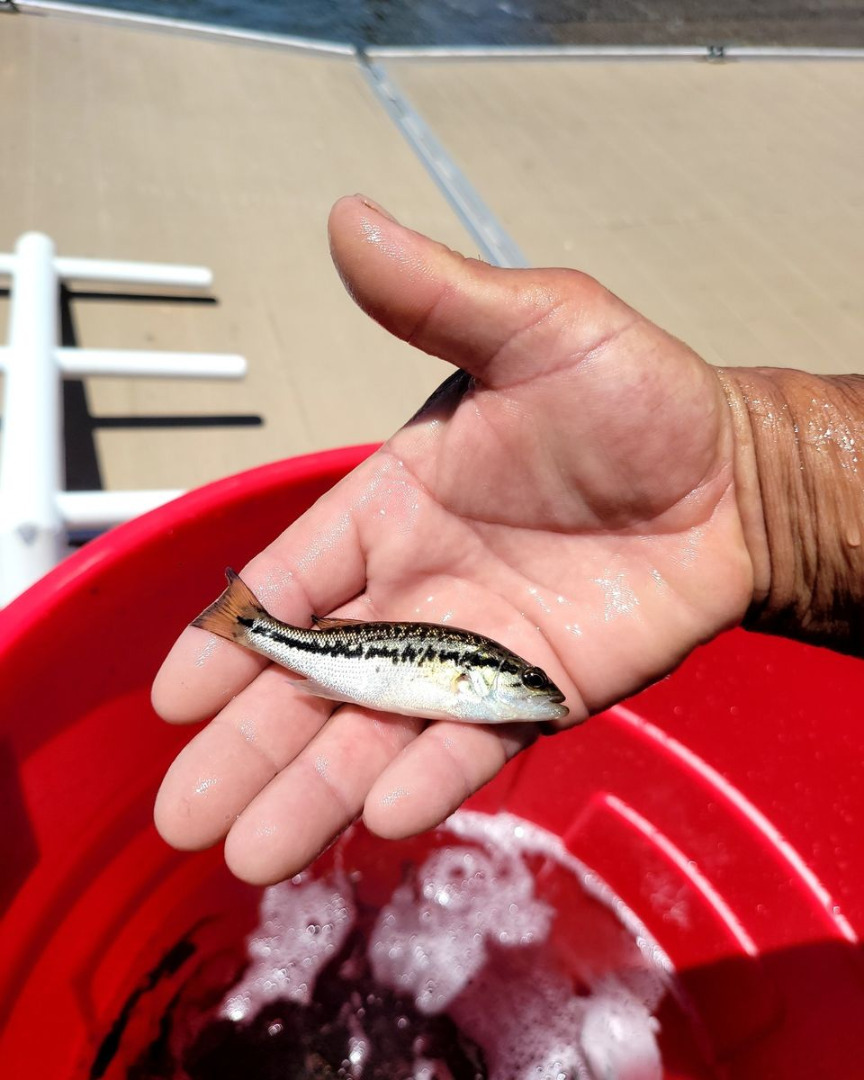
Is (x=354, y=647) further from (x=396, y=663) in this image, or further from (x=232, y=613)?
(x=232, y=613)

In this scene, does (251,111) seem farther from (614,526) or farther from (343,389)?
(614,526)

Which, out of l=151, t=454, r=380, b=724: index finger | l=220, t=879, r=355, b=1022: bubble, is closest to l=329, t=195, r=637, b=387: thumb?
l=151, t=454, r=380, b=724: index finger

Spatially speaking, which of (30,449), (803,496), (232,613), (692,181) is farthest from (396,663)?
(692,181)

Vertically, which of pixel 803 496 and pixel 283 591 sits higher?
pixel 803 496

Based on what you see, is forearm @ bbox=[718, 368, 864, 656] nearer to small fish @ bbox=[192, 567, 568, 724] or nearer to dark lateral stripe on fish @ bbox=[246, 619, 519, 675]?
small fish @ bbox=[192, 567, 568, 724]

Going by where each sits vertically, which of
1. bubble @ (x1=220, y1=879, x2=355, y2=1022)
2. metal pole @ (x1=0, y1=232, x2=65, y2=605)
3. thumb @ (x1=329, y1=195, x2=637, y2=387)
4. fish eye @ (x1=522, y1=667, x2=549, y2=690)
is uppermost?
thumb @ (x1=329, y1=195, x2=637, y2=387)

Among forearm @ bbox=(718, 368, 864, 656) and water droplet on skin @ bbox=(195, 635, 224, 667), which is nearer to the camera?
water droplet on skin @ bbox=(195, 635, 224, 667)

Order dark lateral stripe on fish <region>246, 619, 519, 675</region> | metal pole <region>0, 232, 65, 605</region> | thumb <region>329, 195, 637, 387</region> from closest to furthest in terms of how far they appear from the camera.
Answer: thumb <region>329, 195, 637, 387</region> → dark lateral stripe on fish <region>246, 619, 519, 675</region> → metal pole <region>0, 232, 65, 605</region>
